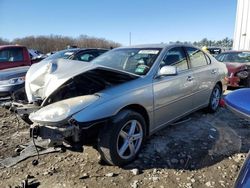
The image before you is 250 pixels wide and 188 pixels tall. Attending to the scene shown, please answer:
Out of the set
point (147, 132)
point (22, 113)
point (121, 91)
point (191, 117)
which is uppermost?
point (121, 91)

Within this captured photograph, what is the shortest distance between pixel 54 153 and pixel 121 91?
1.44m

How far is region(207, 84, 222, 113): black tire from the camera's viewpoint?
576 centimetres

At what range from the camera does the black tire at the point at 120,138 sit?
3.21 meters

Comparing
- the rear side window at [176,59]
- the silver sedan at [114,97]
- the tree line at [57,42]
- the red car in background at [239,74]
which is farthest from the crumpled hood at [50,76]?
the tree line at [57,42]

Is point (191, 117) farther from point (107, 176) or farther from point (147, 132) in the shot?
point (107, 176)

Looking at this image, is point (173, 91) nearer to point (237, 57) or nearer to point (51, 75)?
point (51, 75)

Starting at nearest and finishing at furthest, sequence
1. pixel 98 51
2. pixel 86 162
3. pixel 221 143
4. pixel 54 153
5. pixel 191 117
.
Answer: pixel 86 162 → pixel 54 153 → pixel 221 143 → pixel 191 117 → pixel 98 51

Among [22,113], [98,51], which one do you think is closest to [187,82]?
[22,113]

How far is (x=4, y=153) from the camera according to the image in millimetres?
4008

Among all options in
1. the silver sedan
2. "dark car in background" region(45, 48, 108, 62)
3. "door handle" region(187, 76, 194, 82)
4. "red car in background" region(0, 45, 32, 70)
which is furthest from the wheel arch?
"red car in background" region(0, 45, 32, 70)

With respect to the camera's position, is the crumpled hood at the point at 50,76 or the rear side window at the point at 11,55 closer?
the crumpled hood at the point at 50,76

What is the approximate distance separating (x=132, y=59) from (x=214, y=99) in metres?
2.45

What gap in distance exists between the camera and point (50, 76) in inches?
135

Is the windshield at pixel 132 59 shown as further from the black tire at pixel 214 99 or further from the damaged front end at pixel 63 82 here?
the black tire at pixel 214 99
